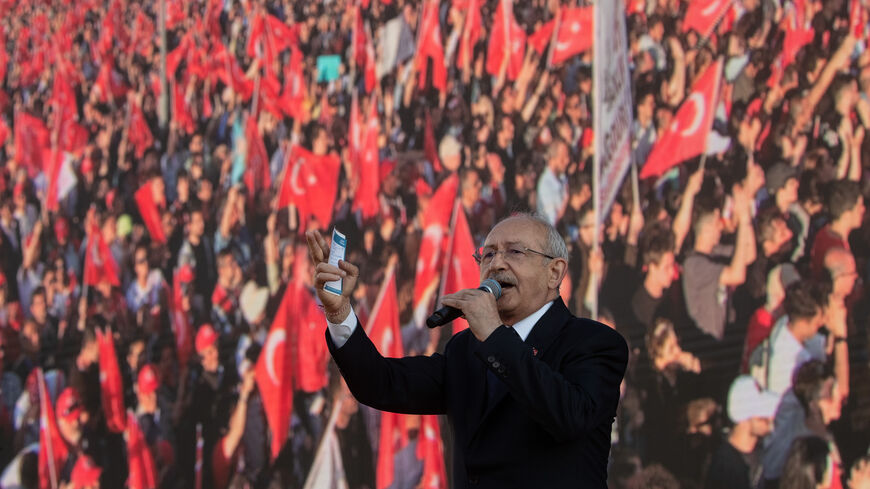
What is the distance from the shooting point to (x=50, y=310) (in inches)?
181

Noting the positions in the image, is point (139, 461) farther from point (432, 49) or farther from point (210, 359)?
point (432, 49)

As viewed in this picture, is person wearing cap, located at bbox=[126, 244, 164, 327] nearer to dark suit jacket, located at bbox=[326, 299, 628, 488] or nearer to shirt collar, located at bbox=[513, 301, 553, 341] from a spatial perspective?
dark suit jacket, located at bbox=[326, 299, 628, 488]

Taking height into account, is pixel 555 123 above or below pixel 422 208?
above

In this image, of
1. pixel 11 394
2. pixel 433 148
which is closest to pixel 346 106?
pixel 433 148

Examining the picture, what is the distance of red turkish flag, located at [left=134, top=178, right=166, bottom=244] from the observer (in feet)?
14.5

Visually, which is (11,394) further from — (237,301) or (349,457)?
(349,457)

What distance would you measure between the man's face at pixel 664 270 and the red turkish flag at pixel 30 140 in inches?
125

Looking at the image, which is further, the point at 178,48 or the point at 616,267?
the point at 178,48

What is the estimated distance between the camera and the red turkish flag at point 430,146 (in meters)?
3.79

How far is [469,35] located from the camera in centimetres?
382

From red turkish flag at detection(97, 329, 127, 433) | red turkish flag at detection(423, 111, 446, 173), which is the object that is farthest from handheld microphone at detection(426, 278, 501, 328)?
red turkish flag at detection(97, 329, 127, 433)

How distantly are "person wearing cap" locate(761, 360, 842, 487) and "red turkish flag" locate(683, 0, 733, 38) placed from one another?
1.15 meters

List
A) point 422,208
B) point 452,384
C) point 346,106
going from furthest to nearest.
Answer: point 346,106
point 422,208
point 452,384

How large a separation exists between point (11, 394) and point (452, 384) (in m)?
3.44
